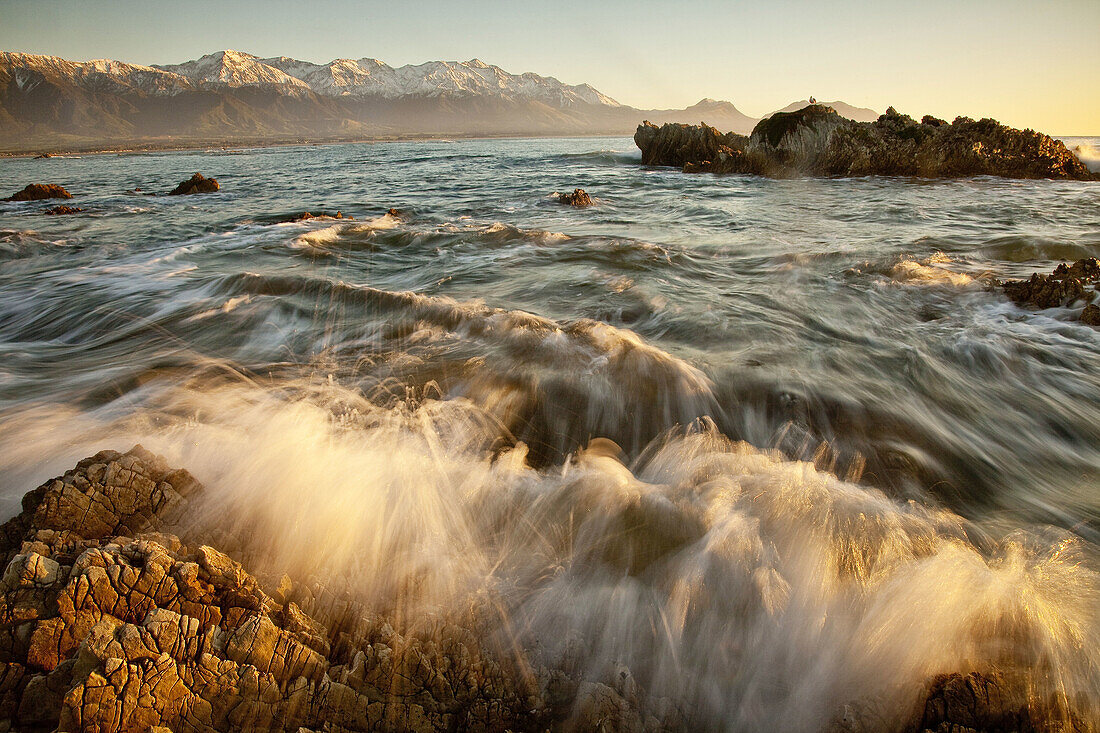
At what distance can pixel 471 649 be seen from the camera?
1.88 metres

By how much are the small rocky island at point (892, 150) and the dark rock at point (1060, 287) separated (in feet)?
60.7

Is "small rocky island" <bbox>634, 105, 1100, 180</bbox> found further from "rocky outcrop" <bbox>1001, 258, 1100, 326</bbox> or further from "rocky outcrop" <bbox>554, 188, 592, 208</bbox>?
"rocky outcrop" <bbox>1001, 258, 1100, 326</bbox>

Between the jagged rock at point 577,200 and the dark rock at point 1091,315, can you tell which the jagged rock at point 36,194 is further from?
the dark rock at point 1091,315

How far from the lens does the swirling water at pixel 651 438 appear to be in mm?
2074

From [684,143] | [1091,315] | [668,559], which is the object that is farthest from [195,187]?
[684,143]

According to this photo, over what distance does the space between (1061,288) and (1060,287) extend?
0.05ft

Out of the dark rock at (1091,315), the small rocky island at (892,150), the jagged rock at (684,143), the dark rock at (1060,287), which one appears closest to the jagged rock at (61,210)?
the dark rock at (1060,287)

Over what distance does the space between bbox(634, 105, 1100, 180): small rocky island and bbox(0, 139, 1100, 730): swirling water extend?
50.1ft

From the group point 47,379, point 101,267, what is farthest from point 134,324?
point 101,267

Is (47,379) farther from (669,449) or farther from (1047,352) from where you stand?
(1047,352)

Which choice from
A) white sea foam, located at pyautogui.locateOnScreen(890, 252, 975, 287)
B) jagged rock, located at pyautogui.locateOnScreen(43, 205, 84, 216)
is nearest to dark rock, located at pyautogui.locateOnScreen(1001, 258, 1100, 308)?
white sea foam, located at pyautogui.locateOnScreen(890, 252, 975, 287)

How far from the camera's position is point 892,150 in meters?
21.8

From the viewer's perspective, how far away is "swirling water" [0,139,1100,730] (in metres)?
2.07

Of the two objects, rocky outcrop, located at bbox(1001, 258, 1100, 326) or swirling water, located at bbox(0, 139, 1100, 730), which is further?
rocky outcrop, located at bbox(1001, 258, 1100, 326)
